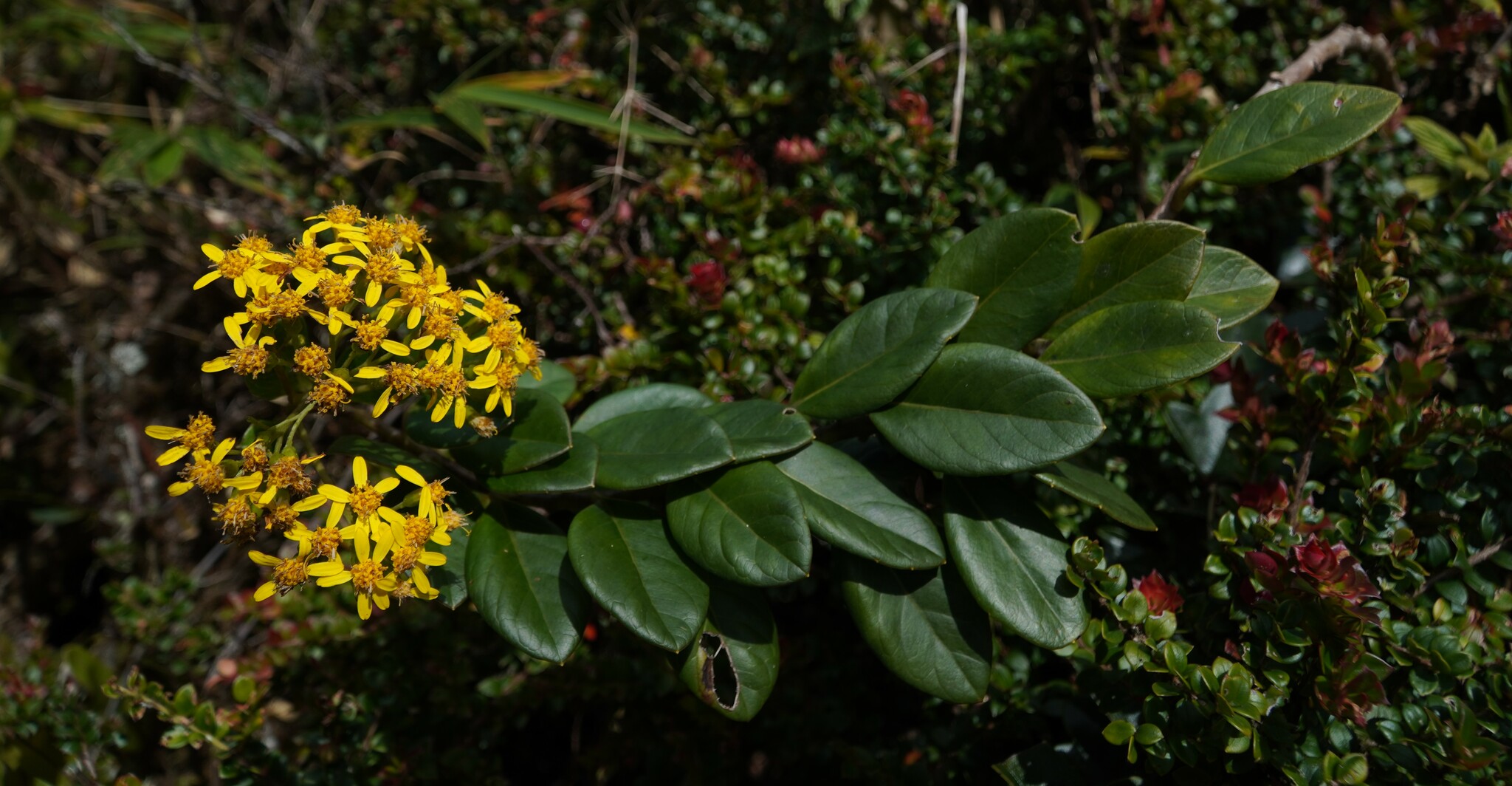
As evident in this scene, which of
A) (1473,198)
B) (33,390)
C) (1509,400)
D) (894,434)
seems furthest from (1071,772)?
(33,390)

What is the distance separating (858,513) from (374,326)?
0.65 meters

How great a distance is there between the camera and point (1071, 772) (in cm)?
126

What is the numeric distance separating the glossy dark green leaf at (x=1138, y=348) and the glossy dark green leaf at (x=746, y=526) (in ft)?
1.35

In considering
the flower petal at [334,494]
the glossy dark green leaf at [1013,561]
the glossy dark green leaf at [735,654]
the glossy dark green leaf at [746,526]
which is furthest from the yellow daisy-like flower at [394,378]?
the glossy dark green leaf at [1013,561]

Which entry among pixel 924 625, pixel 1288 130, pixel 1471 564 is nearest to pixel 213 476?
pixel 924 625

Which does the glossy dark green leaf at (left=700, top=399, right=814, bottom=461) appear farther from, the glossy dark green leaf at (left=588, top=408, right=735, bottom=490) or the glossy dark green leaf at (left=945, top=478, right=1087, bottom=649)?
the glossy dark green leaf at (left=945, top=478, right=1087, bottom=649)

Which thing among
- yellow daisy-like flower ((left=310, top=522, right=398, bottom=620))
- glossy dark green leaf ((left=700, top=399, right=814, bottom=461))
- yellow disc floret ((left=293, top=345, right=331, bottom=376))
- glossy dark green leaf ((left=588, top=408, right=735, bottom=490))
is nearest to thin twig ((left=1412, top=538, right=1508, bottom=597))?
glossy dark green leaf ((left=700, top=399, right=814, bottom=461))

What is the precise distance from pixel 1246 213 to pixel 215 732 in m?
2.19

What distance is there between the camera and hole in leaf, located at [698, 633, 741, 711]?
1.14m

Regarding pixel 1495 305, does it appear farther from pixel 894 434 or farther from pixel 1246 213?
pixel 894 434

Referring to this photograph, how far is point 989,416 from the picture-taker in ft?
3.64

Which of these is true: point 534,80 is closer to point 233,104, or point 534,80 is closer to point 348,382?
point 233,104

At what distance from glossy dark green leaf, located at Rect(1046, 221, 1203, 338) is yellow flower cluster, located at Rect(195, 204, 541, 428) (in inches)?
29.9

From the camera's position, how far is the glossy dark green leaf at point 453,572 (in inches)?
46.0
